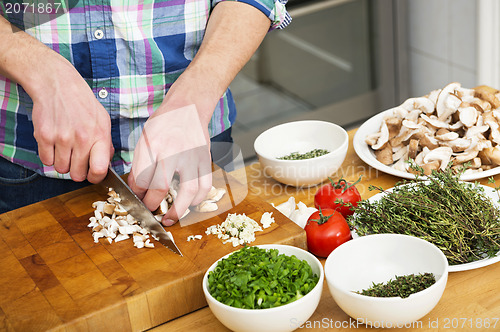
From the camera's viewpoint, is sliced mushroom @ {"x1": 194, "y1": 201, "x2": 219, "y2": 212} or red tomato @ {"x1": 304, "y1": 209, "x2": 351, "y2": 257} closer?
red tomato @ {"x1": 304, "y1": 209, "x2": 351, "y2": 257}

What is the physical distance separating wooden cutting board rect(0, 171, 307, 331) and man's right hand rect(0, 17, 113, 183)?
0.16 metres

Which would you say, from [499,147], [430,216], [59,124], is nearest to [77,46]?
[59,124]

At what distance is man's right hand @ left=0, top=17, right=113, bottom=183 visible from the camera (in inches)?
51.1

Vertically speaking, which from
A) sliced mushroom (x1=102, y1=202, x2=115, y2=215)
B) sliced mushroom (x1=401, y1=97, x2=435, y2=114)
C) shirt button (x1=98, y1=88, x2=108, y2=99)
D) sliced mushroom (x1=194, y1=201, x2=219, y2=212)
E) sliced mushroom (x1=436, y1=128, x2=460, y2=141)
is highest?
shirt button (x1=98, y1=88, x2=108, y2=99)

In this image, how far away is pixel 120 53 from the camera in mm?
1525

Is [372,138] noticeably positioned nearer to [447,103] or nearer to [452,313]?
[447,103]

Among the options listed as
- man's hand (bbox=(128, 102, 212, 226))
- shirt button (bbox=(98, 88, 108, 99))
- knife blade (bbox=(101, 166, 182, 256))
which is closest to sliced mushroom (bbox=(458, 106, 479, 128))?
man's hand (bbox=(128, 102, 212, 226))

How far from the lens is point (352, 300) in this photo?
3.30 ft

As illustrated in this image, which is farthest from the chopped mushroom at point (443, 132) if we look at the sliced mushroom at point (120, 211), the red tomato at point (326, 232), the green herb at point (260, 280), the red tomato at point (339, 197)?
the sliced mushroom at point (120, 211)

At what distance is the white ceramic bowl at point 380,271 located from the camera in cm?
99

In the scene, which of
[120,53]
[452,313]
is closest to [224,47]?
[120,53]

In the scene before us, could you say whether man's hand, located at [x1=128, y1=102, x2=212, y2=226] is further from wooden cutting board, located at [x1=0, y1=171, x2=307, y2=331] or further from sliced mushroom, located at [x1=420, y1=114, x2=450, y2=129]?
sliced mushroom, located at [x1=420, y1=114, x2=450, y2=129]

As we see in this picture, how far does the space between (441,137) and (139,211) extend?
29.4 inches

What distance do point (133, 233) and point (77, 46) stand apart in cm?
51
